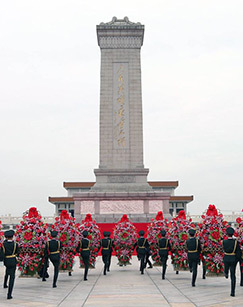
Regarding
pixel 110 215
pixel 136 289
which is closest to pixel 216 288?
pixel 136 289

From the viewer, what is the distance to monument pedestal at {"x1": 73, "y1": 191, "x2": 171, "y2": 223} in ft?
77.2

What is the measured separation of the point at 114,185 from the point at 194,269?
47.1 feet

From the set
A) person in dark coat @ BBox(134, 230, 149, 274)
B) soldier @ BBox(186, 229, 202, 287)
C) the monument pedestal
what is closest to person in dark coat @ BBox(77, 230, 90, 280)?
person in dark coat @ BBox(134, 230, 149, 274)

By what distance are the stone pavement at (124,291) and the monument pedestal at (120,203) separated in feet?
33.3

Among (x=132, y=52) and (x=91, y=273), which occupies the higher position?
(x=132, y=52)

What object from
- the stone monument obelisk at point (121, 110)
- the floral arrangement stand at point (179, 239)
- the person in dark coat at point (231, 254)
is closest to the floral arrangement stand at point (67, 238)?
the floral arrangement stand at point (179, 239)

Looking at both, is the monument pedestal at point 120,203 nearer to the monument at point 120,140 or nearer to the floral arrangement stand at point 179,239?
the monument at point 120,140

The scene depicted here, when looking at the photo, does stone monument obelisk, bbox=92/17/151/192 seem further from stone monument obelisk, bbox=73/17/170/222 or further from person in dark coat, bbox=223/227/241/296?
person in dark coat, bbox=223/227/241/296

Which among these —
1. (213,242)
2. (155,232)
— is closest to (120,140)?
(155,232)

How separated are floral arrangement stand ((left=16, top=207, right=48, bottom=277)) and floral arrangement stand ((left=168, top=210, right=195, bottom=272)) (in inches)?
174

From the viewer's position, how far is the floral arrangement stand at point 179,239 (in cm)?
1270

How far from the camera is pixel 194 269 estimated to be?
1057cm

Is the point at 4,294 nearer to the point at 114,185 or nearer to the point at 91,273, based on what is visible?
the point at 91,273

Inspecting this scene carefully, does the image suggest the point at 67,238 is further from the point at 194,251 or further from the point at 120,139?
the point at 120,139
